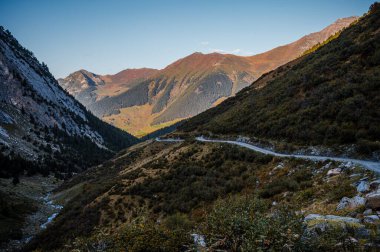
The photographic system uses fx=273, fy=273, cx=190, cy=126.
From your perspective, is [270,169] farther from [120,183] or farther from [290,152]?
[120,183]

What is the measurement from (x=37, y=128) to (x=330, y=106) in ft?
411

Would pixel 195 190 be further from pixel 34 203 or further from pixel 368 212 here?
pixel 34 203

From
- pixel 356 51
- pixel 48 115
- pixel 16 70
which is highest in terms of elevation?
pixel 16 70

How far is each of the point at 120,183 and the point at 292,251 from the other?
39.7 meters

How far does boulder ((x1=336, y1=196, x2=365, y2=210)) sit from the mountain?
82.8 meters

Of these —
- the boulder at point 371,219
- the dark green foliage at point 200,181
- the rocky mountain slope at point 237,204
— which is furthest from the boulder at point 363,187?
the dark green foliage at point 200,181

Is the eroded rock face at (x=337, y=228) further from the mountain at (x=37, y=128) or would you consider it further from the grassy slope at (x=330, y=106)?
the mountain at (x=37, y=128)

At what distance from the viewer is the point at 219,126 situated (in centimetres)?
5644

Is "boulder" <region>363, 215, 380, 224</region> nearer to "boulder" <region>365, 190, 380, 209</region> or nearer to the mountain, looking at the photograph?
"boulder" <region>365, 190, 380, 209</region>

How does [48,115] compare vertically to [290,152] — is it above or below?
above

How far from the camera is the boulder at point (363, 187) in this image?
14047 mm

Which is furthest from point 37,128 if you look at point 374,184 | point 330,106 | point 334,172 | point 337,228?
point 337,228

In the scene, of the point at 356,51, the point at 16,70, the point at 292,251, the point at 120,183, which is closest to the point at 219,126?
the point at 120,183

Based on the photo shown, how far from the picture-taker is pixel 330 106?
30656 millimetres
